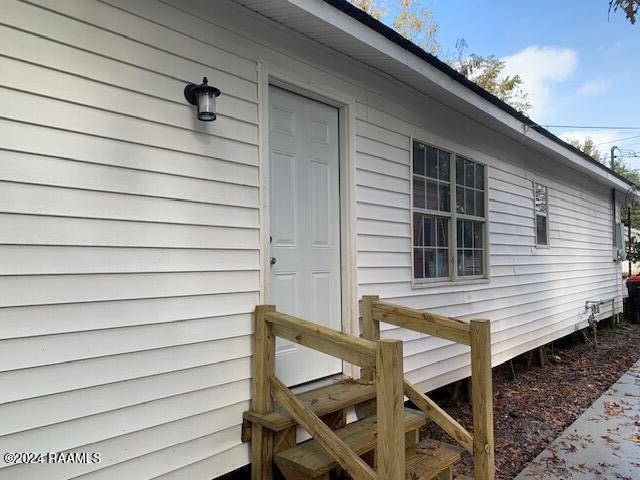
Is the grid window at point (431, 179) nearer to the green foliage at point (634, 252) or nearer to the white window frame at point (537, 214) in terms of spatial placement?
the white window frame at point (537, 214)

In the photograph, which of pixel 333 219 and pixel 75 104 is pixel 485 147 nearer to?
pixel 333 219

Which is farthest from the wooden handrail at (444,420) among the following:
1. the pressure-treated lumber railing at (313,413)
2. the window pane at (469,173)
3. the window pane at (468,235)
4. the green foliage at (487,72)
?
the green foliage at (487,72)

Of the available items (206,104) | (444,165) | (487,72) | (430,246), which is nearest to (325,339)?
(206,104)

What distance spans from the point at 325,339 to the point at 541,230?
592 cm

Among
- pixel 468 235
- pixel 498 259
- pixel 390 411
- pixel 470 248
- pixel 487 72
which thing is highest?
pixel 487 72

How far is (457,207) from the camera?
5.11 m

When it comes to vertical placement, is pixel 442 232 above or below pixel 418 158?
below

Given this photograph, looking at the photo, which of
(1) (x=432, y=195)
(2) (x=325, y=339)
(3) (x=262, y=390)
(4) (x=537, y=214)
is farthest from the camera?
(4) (x=537, y=214)

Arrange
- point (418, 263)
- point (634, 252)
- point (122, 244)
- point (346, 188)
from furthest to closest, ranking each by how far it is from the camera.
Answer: point (634, 252)
point (418, 263)
point (346, 188)
point (122, 244)

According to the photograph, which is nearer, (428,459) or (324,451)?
(324,451)

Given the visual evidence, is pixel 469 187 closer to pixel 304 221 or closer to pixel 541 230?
pixel 541 230

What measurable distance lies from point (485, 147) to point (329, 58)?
9.51 ft

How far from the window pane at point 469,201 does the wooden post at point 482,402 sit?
270 centimetres

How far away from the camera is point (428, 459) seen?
2775 millimetres
